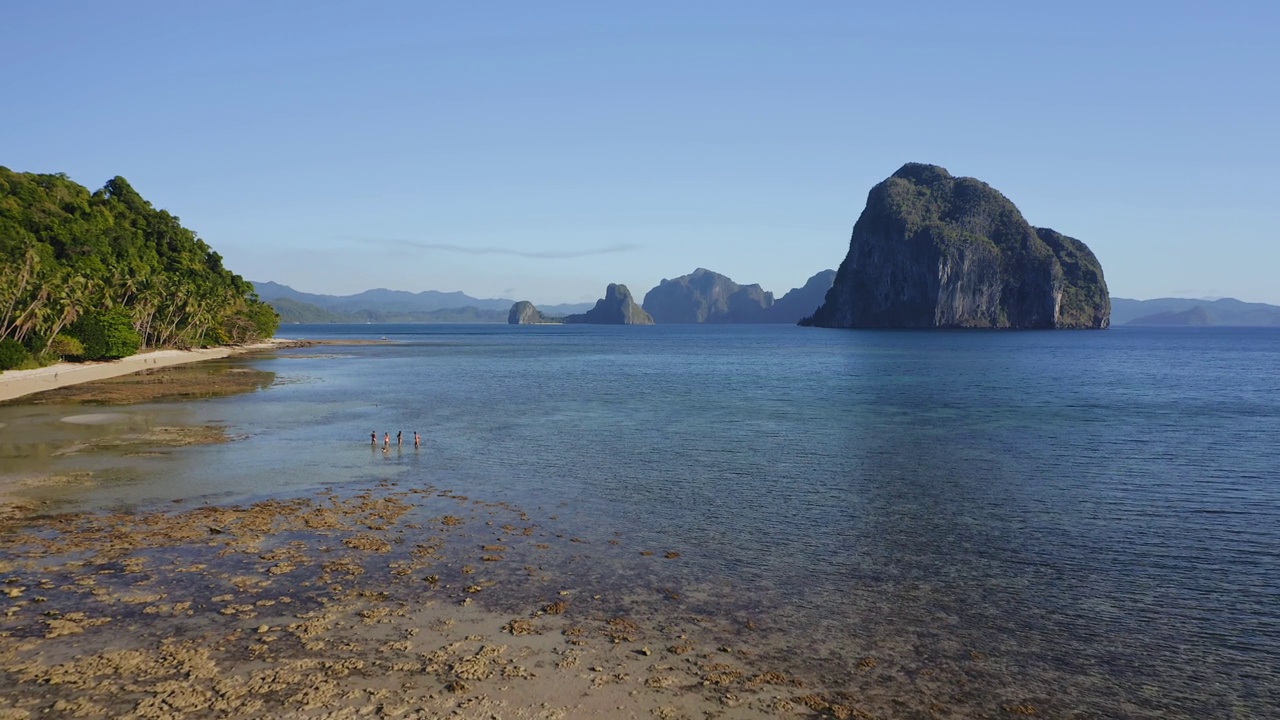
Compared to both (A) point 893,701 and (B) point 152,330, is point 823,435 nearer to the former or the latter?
(A) point 893,701

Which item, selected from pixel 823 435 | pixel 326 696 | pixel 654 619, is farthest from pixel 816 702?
pixel 823 435

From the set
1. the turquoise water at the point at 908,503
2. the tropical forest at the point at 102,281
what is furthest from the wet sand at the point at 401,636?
the tropical forest at the point at 102,281

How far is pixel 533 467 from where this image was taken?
37.3 m

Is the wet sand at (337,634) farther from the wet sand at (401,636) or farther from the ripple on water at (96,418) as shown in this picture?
the ripple on water at (96,418)

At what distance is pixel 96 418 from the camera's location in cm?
5088

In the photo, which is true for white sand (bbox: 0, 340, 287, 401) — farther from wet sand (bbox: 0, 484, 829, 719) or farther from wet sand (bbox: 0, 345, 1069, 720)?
wet sand (bbox: 0, 345, 1069, 720)

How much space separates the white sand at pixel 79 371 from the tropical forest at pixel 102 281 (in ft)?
5.89

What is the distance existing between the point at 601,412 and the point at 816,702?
46585mm

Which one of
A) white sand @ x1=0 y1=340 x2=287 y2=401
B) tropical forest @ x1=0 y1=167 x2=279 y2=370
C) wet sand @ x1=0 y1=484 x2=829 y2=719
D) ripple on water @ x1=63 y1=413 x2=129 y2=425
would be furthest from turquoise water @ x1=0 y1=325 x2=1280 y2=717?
tropical forest @ x1=0 y1=167 x2=279 y2=370

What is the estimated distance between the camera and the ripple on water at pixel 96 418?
49.0 m

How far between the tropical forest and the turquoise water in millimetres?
34223

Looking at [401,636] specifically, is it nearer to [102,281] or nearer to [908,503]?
[908,503]

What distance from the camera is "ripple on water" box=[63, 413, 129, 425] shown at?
1928 inches

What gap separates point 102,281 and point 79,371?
2314 cm
